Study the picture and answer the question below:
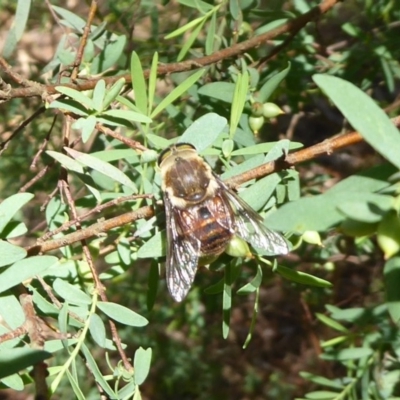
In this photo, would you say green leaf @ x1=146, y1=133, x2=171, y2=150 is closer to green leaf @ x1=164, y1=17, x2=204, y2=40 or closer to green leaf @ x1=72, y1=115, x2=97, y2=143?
green leaf @ x1=72, y1=115, x2=97, y2=143

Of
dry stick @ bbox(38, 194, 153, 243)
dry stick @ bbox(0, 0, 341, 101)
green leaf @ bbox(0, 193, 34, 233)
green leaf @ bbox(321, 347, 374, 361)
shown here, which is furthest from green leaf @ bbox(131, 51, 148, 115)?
green leaf @ bbox(321, 347, 374, 361)

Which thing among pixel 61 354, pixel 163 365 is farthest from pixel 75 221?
pixel 163 365

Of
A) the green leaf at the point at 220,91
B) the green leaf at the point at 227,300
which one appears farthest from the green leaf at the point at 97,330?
the green leaf at the point at 220,91

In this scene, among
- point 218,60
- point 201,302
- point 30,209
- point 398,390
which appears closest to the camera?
point 218,60

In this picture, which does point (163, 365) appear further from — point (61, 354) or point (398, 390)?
point (398, 390)

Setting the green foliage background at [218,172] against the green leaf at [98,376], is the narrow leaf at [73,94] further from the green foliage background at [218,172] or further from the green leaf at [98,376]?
the green leaf at [98,376]

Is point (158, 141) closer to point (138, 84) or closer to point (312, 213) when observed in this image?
point (138, 84)
